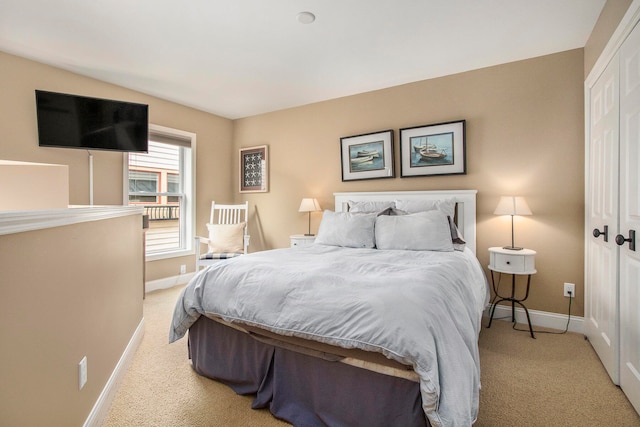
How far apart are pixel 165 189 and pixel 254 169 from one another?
128 centimetres

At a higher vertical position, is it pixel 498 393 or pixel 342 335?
pixel 342 335

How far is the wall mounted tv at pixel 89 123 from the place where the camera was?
2.89 m

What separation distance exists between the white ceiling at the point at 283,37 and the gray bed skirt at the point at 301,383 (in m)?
2.22

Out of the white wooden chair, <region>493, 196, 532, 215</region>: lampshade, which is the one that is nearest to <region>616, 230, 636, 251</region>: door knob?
<region>493, 196, 532, 215</region>: lampshade

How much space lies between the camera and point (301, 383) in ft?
5.26

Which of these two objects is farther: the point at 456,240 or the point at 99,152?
the point at 99,152

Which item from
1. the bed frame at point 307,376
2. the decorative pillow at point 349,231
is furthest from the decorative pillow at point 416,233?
the bed frame at point 307,376

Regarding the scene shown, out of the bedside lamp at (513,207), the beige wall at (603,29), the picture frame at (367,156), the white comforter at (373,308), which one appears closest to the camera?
the white comforter at (373,308)

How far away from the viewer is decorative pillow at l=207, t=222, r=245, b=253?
13.0 ft

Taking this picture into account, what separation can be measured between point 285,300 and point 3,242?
1080mm

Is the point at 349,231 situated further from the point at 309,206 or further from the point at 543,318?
the point at 543,318

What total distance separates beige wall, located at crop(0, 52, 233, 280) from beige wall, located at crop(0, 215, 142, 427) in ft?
6.00

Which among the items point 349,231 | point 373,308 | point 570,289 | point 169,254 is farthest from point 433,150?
point 169,254

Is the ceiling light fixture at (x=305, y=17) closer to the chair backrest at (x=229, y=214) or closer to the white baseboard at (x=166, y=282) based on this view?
the chair backrest at (x=229, y=214)
